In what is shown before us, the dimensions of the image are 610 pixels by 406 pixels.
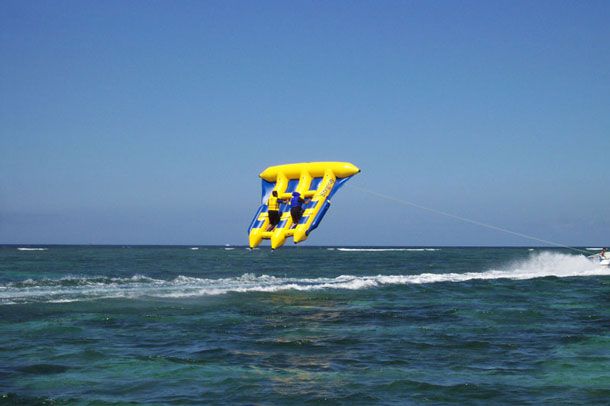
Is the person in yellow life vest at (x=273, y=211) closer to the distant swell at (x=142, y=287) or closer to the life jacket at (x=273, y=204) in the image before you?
the life jacket at (x=273, y=204)

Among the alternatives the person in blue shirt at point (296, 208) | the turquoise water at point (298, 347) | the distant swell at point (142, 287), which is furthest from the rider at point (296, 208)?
the distant swell at point (142, 287)

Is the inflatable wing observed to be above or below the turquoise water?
above

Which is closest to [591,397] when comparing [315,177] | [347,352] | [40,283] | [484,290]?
[347,352]

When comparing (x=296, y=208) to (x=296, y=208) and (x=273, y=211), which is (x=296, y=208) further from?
(x=273, y=211)

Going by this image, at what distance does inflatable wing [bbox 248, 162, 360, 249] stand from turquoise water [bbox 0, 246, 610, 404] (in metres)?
1.99

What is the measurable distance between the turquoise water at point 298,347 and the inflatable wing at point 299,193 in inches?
78.2

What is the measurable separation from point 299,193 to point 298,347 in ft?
18.2

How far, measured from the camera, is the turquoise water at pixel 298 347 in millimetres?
8289

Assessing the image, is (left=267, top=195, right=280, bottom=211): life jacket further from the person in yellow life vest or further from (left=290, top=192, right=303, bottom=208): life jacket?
(left=290, top=192, right=303, bottom=208): life jacket

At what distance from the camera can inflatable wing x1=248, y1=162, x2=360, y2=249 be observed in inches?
612

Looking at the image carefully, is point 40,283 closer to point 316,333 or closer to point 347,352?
point 316,333

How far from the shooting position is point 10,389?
8242 millimetres

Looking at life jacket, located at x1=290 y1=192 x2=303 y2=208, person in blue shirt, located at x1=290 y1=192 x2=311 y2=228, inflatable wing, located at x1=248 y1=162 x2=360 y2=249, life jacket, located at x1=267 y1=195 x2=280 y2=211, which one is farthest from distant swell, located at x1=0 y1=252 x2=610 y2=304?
life jacket, located at x1=290 y1=192 x2=303 y2=208

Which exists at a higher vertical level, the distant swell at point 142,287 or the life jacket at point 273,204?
the life jacket at point 273,204
